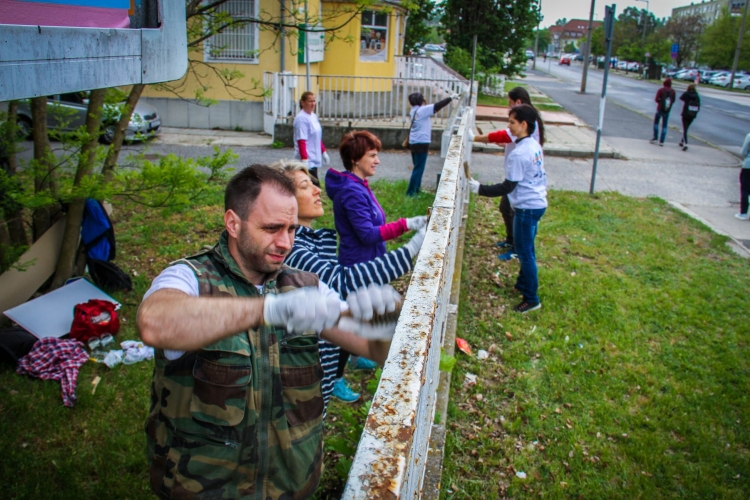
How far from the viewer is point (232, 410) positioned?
1.87 metres

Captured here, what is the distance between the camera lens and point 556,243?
776cm

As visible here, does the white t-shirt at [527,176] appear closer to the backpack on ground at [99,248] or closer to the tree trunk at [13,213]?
the backpack on ground at [99,248]

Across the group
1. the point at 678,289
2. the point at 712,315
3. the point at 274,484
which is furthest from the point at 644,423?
the point at 274,484

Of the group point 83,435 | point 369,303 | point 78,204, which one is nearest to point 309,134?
point 78,204

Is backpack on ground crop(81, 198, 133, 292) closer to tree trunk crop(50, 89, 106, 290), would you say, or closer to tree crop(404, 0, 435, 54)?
tree trunk crop(50, 89, 106, 290)

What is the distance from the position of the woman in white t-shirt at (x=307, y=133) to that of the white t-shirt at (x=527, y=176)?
3.26 meters

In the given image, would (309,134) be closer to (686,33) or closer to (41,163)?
(41,163)

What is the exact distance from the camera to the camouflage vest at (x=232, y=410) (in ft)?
6.12

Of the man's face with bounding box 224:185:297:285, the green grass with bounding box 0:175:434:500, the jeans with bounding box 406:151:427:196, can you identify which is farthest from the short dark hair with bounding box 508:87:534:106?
the man's face with bounding box 224:185:297:285

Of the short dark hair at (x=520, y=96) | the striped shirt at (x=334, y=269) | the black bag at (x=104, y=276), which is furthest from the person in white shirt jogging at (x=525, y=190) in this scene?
the black bag at (x=104, y=276)

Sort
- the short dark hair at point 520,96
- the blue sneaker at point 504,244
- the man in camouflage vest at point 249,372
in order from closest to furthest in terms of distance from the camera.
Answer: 1. the man in camouflage vest at point 249,372
2. the short dark hair at point 520,96
3. the blue sneaker at point 504,244

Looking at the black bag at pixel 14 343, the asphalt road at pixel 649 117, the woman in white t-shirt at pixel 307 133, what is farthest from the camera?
the asphalt road at pixel 649 117

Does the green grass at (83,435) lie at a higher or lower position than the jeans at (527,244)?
lower

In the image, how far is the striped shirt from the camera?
291 cm
